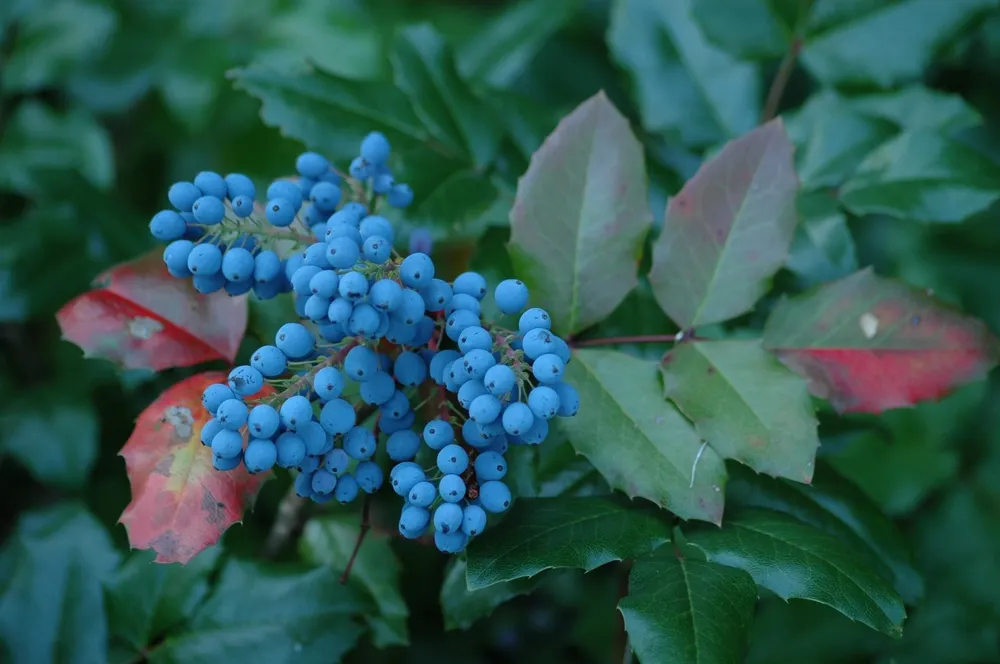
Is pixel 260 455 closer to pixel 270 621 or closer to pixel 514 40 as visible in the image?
pixel 270 621

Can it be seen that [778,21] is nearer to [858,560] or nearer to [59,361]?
[858,560]

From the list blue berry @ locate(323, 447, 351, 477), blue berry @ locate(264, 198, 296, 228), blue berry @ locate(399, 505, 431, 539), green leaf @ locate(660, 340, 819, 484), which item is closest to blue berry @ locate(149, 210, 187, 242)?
blue berry @ locate(264, 198, 296, 228)

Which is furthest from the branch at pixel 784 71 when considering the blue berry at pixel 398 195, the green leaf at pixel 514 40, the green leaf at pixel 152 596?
the green leaf at pixel 152 596

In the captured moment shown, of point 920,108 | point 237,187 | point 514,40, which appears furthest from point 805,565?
point 514,40

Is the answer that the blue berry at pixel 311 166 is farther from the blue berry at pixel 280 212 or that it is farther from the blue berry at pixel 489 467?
the blue berry at pixel 489 467

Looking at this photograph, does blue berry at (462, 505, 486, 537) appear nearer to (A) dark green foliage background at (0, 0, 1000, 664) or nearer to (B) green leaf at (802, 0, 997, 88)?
(A) dark green foliage background at (0, 0, 1000, 664)

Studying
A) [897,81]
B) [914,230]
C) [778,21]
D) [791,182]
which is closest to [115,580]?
[791,182]
